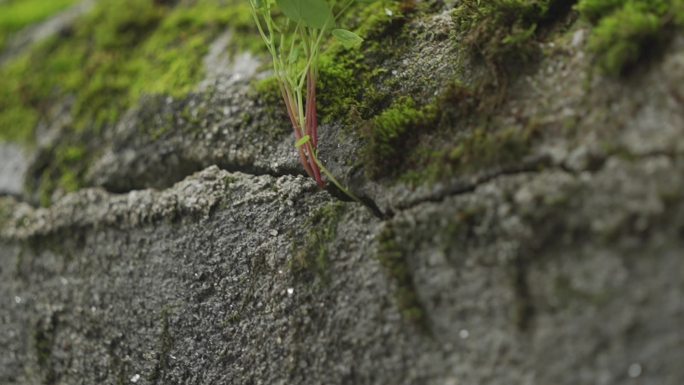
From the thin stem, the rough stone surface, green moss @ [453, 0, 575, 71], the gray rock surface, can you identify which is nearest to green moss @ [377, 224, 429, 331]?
the rough stone surface

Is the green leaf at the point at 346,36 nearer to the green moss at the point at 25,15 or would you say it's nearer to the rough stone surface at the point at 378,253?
the rough stone surface at the point at 378,253

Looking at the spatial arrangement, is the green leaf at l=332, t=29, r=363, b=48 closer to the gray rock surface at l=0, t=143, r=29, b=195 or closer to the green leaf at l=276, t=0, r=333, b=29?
the green leaf at l=276, t=0, r=333, b=29

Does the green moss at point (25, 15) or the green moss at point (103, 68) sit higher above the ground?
the green moss at point (25, 15)

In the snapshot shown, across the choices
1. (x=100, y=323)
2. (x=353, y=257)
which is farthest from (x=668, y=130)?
(x=100, y=323)

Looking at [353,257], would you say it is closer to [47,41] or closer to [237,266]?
[237,266]

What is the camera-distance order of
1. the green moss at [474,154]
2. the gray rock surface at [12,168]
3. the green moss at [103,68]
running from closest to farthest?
the green moss at [474,154], the green moss at [103,68], the gray rock surface at [12,168]

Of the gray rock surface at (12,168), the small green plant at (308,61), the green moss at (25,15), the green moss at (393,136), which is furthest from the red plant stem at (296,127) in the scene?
the green moss at (25,15)

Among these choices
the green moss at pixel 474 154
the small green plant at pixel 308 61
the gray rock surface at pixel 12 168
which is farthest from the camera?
the gray rock surface at pixel 12 168

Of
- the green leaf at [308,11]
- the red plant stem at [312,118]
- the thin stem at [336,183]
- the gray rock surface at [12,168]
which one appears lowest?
the gray rock surface at [12,168]
